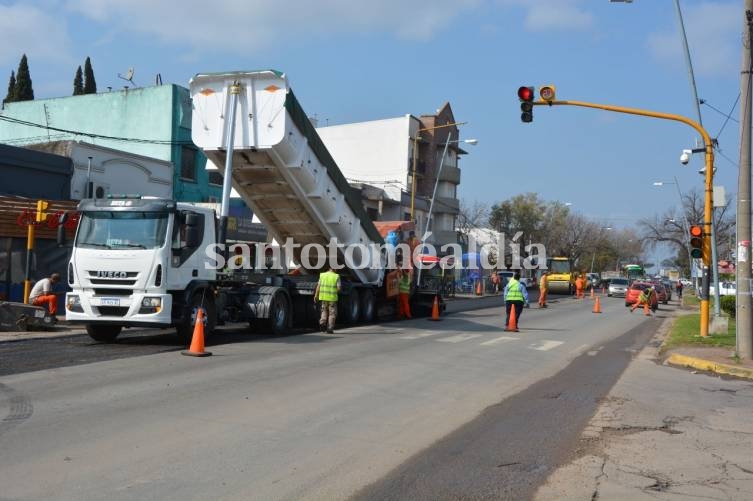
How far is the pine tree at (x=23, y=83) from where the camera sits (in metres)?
45.3

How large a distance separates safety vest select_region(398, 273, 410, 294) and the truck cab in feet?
33.8

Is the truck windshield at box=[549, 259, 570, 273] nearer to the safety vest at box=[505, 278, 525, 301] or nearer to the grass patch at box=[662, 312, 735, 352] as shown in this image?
the grass patch at box=[662, 312, 735, 352]

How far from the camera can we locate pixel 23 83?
149 feet

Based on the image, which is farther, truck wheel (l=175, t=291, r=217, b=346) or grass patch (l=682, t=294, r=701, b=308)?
grass patch (l=682, t=294, r=701, b=308)

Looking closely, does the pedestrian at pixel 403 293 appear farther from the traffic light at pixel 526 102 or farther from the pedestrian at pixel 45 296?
the pedestrian at pixel 45 296

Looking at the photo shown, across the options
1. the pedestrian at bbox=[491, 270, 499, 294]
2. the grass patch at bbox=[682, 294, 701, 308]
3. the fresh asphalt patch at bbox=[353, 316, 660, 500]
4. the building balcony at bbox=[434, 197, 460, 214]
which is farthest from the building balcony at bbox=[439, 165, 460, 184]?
the fresh asphalt patch at bbox=[353, 316, 660, 500]

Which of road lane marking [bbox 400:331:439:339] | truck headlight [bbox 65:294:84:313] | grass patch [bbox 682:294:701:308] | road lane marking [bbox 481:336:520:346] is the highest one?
truck headlight [bbox 65:294:84:313]

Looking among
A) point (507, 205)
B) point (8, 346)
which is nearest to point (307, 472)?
point (8, 346)

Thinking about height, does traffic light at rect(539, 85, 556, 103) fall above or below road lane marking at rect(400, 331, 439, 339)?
above

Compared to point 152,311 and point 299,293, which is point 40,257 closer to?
point 299,293

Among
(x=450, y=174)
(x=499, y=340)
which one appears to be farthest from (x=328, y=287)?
(x=450, y=174)

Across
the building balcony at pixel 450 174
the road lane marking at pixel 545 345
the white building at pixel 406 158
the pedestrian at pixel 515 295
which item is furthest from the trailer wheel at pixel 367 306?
Result: the building balcony at pixel 450 174

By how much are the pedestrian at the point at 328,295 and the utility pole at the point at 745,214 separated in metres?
8.80

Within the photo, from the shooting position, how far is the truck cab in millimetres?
13008
